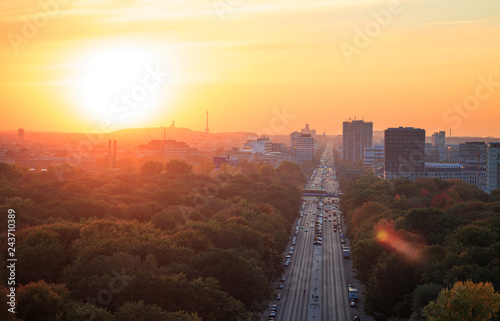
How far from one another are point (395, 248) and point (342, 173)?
73.0 meters

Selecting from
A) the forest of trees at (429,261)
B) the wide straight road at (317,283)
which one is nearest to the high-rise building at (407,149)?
the wide straight road at (317,283)

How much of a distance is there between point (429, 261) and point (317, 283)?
382 inches

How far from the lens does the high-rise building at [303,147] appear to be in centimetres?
15082

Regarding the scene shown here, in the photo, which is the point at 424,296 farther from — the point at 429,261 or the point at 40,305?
the point at 40,305

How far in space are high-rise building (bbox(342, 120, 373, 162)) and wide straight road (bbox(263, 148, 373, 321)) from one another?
8851 cm

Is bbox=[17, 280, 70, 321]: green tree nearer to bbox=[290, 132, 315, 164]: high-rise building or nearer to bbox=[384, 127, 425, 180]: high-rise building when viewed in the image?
bbox=[384, 127, 425, 180]: high-rise building

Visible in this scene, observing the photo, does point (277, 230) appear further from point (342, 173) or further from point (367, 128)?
point (367, 128)

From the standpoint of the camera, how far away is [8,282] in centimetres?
2156

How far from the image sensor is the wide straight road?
97.0 feet

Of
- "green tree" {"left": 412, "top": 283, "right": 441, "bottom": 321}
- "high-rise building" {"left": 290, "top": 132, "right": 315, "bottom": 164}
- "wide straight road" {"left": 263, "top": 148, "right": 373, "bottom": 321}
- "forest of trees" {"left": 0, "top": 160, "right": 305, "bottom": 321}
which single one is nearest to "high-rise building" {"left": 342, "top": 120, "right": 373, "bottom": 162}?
"high-rise building" {"left": 290, "top": 132, "right": 315, "bottom": 164}

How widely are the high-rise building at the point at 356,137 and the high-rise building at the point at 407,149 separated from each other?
5649 cm

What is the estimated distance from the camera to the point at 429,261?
27.3 m

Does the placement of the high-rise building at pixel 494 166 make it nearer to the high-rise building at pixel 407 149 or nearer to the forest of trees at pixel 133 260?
the high-rise building at pixel 407 149

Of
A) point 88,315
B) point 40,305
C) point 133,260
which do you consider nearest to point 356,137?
point 133,260
